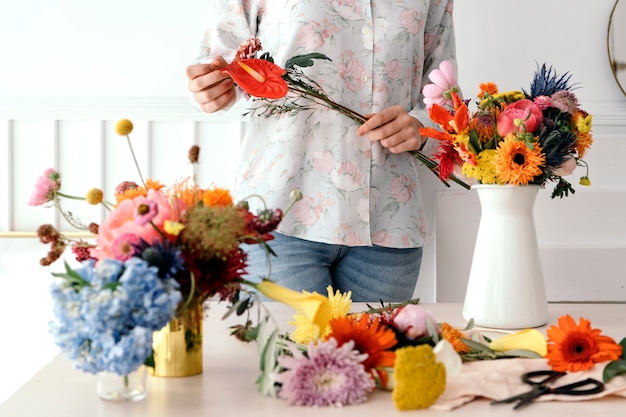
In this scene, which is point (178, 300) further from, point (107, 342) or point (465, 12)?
point (465, 12)

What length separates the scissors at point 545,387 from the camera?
0.80 meters

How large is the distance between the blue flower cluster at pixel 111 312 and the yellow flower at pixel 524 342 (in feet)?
1.45

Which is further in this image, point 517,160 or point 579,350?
point 517,160

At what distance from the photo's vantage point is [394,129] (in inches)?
57.9

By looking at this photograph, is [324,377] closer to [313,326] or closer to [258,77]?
[313,326]

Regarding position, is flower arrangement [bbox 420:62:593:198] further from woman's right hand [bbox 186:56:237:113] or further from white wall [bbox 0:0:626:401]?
white wall [bbox 0:0:626:401]

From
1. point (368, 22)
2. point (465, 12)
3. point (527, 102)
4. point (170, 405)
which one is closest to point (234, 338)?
point (170, 405)

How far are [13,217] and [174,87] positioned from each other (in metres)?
0.55

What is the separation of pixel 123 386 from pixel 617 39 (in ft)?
5.37

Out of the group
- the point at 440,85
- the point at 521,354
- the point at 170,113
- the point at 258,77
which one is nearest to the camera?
the point at 521,354

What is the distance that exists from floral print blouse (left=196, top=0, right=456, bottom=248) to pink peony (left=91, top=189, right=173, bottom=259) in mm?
744

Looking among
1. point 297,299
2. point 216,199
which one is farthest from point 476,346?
point 216,199

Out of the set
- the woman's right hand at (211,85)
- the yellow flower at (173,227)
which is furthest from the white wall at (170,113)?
the yellow flower at (173,227)

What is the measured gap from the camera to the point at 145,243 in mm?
730
